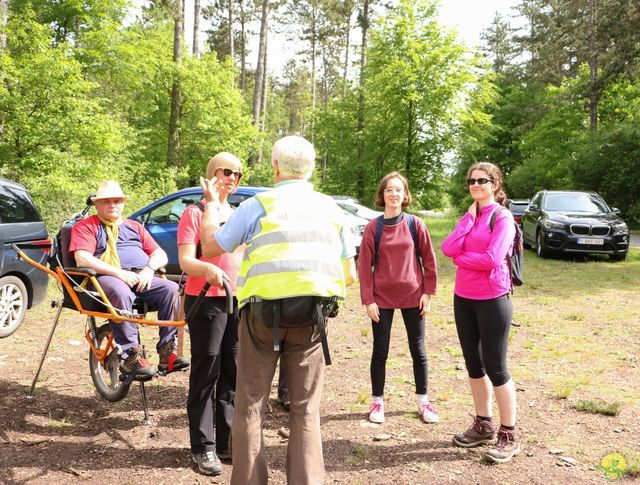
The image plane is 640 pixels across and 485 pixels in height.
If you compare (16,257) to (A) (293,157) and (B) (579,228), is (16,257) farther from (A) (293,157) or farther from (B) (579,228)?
(B) (579,228)

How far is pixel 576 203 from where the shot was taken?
14398 millimetres

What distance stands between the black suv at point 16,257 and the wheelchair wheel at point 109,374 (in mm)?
2298

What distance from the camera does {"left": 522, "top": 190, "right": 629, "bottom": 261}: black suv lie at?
13.1 m

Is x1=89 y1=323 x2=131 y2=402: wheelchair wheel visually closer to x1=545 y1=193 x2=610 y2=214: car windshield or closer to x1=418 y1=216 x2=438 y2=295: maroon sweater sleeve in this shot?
x1=418 y1=216 x2=438 y2=295: maroon sweater sleeve

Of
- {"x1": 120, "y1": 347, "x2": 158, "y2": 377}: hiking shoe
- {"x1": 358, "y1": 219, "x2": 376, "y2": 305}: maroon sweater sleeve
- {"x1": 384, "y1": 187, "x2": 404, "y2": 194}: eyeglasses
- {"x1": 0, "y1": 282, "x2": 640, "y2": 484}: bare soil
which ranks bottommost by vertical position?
{"x1": 0, "y1": 282, "x2": 640, "y2": 484}: bare soil

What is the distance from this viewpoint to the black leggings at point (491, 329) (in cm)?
353

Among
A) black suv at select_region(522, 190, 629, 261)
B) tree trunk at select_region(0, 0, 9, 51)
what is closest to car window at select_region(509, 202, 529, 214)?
black suv at select_region(522, 190, 629, 261)

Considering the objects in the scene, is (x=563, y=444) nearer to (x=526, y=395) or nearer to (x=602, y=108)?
(x=526, y=395)

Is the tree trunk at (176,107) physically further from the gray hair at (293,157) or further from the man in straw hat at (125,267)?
the gray hair at (293,157)

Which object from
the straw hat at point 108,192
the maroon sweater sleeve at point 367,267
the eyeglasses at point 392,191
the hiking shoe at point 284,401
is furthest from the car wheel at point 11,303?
the eyeglasses at point 392,191

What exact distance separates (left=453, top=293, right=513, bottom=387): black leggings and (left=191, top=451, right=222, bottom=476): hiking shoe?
71.5 inches

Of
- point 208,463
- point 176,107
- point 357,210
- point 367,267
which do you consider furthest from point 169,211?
point 176,107

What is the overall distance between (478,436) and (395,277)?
1.26m

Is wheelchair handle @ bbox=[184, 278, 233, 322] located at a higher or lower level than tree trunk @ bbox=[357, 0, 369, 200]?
lower
